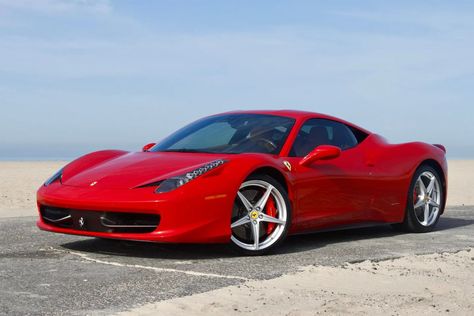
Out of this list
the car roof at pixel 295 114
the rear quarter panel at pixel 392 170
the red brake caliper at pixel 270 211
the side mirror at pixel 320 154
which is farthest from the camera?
the rear quarter panel at pixel 392 170

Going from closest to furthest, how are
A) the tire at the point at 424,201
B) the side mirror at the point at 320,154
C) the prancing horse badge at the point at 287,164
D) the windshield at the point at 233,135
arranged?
the prancing horse badge at the point at 287,164
the side mirror at the point at 320,154
the windshield at the point at 233,135
the tire at the point at 424,201

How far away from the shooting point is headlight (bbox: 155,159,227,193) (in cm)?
579

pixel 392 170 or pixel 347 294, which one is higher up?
pixel 392 170

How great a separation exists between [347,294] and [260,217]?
66.3 inches

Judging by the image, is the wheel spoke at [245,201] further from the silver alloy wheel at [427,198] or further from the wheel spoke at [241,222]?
the silver alloy wheel at [427,198]

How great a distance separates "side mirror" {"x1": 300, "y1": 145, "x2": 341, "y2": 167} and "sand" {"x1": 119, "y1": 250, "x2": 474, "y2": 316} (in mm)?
1210

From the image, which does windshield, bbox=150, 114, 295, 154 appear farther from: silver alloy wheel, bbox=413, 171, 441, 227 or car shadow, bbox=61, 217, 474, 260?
silver alloy wheel, bbox=413, 171, 441, 227

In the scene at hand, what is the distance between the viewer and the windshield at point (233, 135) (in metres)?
6.78

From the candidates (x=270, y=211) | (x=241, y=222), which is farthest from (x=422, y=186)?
(x=241, y=222)

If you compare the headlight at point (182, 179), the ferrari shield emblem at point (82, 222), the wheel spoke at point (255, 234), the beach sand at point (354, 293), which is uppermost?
the headlight at point (182, 179)

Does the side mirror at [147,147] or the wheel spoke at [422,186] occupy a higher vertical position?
the side mirror at [147,147]

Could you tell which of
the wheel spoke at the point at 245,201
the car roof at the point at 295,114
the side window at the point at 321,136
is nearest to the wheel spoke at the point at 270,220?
the wheel spoke at the point at 245,201

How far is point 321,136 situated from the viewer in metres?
7.37

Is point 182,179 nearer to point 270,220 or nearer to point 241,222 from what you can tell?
point 241,222
